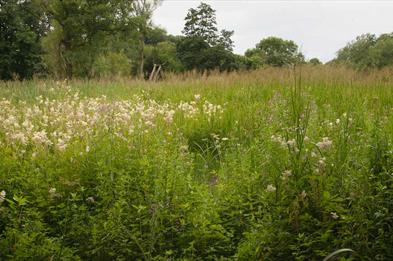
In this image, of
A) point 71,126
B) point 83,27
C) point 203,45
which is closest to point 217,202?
point 71,126

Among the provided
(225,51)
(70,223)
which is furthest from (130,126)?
(225,51)

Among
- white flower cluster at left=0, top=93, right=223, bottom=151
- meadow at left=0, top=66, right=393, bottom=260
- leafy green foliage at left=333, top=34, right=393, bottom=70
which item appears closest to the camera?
A: meadow at left=0, top=66, right=393, bottom=260

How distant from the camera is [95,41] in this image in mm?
28688

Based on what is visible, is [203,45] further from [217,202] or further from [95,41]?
[217,202]

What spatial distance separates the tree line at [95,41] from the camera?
27294mm

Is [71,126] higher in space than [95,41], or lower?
lower

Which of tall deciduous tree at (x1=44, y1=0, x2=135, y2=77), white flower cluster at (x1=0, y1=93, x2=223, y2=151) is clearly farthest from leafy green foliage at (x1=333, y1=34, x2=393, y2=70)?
white flower cluster at (x1=0, y1=93, x2=223, y2=151)

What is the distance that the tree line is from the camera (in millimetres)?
27294

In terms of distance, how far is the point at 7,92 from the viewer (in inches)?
408

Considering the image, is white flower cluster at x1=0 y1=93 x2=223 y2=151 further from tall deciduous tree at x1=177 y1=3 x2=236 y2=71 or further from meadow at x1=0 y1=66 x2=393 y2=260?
tall deciduous tree at x1=177 y1=3 x2=236 y2=71

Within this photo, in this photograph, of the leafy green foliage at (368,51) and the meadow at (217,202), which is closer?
the meadow at (217,202)

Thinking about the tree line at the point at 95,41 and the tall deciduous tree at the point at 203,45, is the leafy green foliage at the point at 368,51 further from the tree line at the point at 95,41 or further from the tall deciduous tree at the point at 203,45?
the tall deciduous tree at the point at 203,45

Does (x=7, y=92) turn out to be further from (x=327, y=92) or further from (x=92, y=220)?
(x=92, y=220)

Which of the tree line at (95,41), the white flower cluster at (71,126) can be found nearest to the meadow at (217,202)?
the white flower cluster at (71,126)
